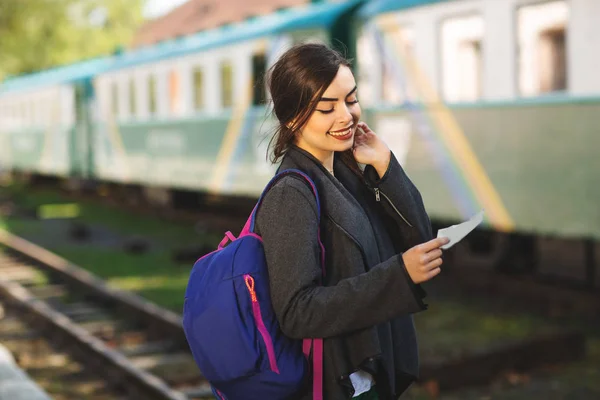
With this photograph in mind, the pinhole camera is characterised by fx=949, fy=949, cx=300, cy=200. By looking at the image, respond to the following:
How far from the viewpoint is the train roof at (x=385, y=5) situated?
931 cm

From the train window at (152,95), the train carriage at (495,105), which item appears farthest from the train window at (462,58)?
the train window at (152,95)

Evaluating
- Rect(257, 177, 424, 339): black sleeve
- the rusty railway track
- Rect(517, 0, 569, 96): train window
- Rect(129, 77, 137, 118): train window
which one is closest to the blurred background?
Rect(517, 0, 569, 96): train window

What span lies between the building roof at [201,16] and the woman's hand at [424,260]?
2195cm

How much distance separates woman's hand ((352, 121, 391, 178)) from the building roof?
21517 millimetres

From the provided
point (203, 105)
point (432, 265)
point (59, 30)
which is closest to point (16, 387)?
point (432, 265)

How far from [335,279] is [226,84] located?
11.6m

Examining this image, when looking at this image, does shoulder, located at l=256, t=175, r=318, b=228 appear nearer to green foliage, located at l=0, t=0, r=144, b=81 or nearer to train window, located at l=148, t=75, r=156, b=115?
train window, located at l=148, t=75, r=156, b=115

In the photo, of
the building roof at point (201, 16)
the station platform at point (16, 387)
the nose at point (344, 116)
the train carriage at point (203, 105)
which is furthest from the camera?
the building roof at point (201, 16)

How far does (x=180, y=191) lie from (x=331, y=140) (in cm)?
1642

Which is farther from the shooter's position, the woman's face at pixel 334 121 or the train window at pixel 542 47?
the train window at pixel 542 47

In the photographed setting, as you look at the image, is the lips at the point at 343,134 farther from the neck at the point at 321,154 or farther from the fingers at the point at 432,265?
the fingers at the point at 432,265

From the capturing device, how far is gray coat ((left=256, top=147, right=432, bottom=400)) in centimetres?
204

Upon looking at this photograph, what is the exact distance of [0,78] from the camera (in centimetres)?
4247

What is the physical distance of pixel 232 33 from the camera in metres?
13.6
